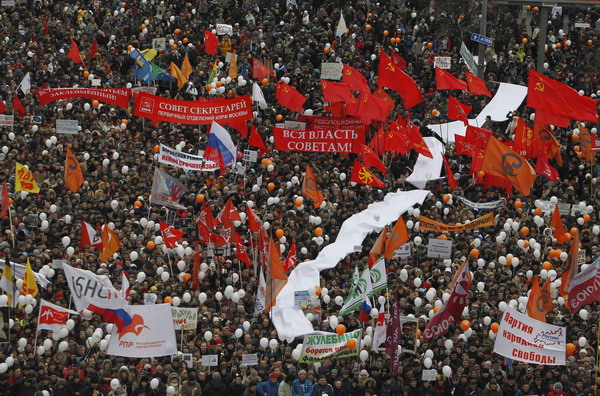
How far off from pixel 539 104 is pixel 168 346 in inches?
391

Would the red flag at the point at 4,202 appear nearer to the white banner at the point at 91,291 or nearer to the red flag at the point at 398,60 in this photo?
the white banner at the point at 91,291

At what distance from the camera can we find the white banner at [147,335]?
20734 mm

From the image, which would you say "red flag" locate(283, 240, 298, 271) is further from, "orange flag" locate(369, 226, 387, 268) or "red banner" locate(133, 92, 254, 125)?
"red banner" locate(133, 92, 254, 125)

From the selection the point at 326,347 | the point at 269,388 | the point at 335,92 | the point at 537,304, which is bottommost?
the point at 269,388

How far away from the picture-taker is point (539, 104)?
27.5 meters

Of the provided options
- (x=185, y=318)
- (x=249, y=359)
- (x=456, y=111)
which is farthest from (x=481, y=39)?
(x=249, y=359)

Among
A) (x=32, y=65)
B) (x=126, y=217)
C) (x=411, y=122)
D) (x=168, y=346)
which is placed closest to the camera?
(x=168, y=346)

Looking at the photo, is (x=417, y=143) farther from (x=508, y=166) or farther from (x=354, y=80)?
(x=508, y=166)

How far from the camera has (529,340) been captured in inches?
811

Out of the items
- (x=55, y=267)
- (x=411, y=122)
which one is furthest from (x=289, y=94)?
(x=55, y=267)

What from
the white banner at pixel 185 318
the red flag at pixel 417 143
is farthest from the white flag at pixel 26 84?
the white banner at pixel 185 318

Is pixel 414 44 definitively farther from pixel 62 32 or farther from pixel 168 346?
pixel 168 346

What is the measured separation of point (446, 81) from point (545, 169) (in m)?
3.80

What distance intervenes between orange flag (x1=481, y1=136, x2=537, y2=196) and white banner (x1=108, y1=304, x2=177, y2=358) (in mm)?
7794
